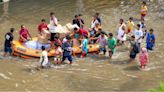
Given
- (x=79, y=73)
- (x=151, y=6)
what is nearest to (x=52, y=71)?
(x=79, y=73)

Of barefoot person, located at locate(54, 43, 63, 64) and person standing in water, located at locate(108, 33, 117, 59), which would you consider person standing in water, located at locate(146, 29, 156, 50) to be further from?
barefoot person, located at locate(54, 43, 63, 64)

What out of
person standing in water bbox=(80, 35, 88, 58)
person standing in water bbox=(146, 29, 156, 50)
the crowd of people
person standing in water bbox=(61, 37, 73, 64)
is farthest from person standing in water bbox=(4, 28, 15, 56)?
person standing in water bbox=(146, 29, 156, 50)

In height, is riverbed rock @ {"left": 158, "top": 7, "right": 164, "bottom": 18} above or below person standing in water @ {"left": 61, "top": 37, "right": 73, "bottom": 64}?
above

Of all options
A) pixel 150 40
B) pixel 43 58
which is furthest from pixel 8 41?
pixel 150 40

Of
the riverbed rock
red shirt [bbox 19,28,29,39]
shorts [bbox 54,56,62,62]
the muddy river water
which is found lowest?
the muddy river water

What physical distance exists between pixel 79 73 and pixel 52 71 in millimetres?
1273

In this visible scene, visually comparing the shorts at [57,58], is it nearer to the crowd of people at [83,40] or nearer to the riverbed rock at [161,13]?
the crowd of people at [83,40]

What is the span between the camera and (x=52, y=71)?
55.5 feet

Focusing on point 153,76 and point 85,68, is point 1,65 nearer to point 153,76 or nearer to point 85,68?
point 85,68

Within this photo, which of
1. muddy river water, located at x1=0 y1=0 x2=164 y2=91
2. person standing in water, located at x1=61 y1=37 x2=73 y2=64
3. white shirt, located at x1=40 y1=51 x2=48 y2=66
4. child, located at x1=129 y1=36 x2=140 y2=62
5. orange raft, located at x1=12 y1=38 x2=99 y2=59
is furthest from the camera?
orange raft, located at x1=12 y1=38 x2=99 y2=59

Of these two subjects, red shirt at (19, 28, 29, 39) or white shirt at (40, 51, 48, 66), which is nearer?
white shirt at (40, 51, 48, 66)

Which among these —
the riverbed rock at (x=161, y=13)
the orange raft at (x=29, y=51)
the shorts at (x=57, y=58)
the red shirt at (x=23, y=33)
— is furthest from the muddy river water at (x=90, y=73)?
the riverbed rock at (x=161, y=13)

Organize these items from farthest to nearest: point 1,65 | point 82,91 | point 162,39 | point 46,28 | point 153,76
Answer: point 162,39
point 46,28
point 1,65
point 153,76
point 82,91

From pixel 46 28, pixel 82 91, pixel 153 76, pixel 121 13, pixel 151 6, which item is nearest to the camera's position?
pixel 82 91
